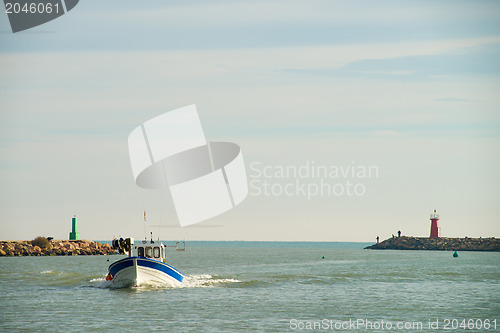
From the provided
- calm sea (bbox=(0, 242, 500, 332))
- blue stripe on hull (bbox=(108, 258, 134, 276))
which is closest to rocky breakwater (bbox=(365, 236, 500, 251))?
calm sea (bbox=(0, 242, 500, 332))

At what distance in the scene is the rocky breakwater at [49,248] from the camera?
117600mm

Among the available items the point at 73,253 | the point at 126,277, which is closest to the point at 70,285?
the point at 126,277

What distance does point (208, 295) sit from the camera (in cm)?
4681

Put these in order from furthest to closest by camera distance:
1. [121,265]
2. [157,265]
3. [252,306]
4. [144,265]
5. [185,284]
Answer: [185,284] < [121,265] < [157,265] < [144,265] < [252,306]

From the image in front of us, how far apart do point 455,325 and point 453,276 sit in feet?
115

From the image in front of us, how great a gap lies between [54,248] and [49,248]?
1.10 meters

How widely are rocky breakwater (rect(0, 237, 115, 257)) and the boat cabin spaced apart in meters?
74.8

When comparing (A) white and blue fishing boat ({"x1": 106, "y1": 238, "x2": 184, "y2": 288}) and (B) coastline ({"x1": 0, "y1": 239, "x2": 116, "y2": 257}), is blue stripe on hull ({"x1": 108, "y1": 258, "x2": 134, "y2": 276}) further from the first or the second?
(B) coastline ({"x1": 0, "y1": 239, "x2": 116, "y2": 257})

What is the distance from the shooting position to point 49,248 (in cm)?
12219

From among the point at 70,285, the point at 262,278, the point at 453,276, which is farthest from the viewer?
the point at 453,276

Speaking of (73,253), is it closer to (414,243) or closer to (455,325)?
(414,243)

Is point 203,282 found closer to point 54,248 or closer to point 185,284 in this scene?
point 185,284

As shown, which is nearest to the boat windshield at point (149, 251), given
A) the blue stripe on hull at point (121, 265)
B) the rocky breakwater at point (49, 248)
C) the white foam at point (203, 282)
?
the blue stripe on hull at point (121, 265)

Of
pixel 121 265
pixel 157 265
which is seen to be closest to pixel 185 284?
pixel 157 265
